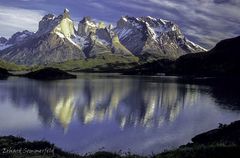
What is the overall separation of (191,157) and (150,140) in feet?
147

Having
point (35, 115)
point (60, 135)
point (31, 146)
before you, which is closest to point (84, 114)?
point (35, 115)

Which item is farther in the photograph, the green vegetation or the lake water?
the lake water

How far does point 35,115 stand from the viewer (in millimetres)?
95188

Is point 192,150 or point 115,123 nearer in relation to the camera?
point 192,150

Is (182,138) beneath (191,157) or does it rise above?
beneath

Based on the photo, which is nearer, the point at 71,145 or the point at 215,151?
the point at 215,151

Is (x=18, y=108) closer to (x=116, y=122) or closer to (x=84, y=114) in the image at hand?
(x=84, y=114)

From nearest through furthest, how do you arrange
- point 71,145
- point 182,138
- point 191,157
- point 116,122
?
point 191,157, point 71,145, point 182,138, point 116,122

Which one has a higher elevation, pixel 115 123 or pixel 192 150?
pixel 192 150

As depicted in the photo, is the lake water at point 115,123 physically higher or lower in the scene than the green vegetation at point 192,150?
lower

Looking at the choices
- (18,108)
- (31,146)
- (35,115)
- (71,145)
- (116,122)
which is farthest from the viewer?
(18,108)

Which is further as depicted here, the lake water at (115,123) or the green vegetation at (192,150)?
the lake water at (115,123)

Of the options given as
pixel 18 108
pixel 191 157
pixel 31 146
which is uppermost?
pixel 191 157

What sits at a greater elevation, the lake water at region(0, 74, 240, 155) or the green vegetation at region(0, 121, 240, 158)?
the green vegetation at region(0, 121, 240, 158)
